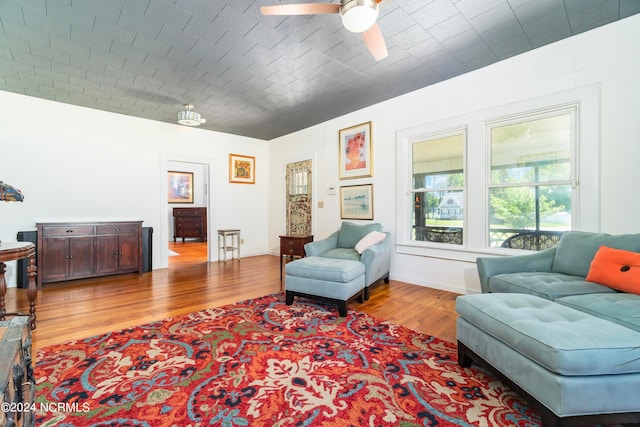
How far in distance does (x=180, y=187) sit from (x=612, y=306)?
994 centimetres

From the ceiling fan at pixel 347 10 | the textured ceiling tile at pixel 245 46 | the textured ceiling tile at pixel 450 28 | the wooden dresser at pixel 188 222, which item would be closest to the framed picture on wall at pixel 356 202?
the textured ceiling tile at pixel 245 46

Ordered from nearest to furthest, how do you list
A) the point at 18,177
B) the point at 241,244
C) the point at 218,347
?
the point at 218,347 → the point at 18,177 → the point at 241,244

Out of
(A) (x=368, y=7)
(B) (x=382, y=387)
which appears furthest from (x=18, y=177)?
(B) (x=382, y=387)

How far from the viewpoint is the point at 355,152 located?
4617 millimetres

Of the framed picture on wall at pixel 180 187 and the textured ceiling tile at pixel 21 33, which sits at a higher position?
the textured ceiling tile at pixel 21 33

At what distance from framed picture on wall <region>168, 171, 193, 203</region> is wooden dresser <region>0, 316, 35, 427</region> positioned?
886 centimetres

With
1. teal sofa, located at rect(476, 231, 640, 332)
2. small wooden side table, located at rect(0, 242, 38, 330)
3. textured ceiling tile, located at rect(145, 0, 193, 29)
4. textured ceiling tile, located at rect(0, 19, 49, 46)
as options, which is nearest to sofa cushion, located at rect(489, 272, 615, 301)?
teal sofa, located at rect(476, 231, 640, 332)

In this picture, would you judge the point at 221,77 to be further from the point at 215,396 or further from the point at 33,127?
the point at 215,396

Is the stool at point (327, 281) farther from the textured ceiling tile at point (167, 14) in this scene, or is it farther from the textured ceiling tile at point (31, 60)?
the textured ceiling tile at point (31, 60)

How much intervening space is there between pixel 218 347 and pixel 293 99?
3387mm

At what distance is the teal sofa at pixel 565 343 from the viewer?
Answer: 120 cm

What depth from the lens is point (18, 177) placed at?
383 cm

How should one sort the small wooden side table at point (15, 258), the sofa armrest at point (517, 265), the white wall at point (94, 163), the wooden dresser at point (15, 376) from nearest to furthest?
the wooden dresser at point (15, 376), the small wooden side table at point (15, 258), the sofa armrest at point (517, 265), the white wall at point (94, 163)

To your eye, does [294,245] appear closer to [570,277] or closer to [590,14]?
[570,277]
